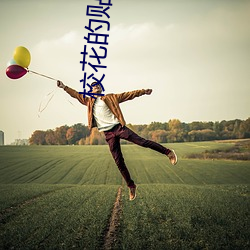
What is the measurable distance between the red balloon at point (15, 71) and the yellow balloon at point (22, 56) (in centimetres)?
9

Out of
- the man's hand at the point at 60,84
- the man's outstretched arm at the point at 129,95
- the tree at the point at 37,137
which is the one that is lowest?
the tree at the point at 37,137

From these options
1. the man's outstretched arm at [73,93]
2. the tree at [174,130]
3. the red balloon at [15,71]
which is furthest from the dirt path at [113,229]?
the tree at [174,130]

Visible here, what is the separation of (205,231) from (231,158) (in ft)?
111

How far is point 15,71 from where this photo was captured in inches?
239

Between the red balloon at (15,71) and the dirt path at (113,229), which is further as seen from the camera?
the dirt path at (113,229)

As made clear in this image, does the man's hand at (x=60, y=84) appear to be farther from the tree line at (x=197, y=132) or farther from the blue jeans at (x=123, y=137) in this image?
the tree line at (x=197, y=132)

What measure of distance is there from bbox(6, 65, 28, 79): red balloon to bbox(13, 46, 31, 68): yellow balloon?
0.09 metres

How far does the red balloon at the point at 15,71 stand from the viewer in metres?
6.05

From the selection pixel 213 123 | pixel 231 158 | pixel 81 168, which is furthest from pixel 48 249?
pixel 213 123

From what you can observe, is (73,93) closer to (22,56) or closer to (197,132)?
(22,56)

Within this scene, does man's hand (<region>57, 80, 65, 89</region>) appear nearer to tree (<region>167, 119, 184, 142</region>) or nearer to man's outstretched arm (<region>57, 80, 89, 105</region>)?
man's outstretched arm (<region>57, 80, 89, 105</region>)

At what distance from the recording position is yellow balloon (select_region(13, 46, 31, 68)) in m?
6.05

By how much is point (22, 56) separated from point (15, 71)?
1.15 feet

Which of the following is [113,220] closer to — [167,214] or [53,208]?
[167,214]
